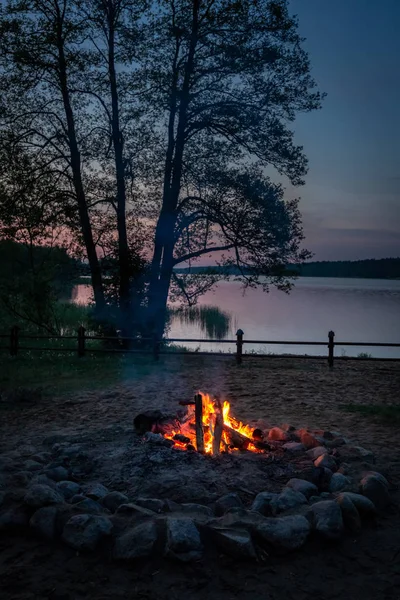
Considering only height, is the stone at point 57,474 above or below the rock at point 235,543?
above

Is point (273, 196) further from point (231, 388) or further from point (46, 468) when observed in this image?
point (46, 468)

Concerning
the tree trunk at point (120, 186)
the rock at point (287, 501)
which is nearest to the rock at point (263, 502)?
the rock at point (287, 501)

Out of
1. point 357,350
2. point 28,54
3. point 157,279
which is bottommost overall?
point 357,350

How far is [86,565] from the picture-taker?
4562mm

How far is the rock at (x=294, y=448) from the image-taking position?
7023 millimetres

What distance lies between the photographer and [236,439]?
707cm

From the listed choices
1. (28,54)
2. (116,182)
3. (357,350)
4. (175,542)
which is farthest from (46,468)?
(357,350)

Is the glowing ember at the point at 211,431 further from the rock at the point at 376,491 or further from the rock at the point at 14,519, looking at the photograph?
the rock at the point at 14,519

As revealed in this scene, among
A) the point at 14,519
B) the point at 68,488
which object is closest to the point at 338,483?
the point at 68,488

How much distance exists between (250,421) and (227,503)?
13.2ft

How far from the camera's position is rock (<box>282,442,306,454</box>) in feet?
23.0

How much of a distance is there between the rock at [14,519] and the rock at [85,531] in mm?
555

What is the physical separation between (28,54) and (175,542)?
18115mm

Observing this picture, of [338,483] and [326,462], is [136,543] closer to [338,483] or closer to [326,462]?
[338,483]
